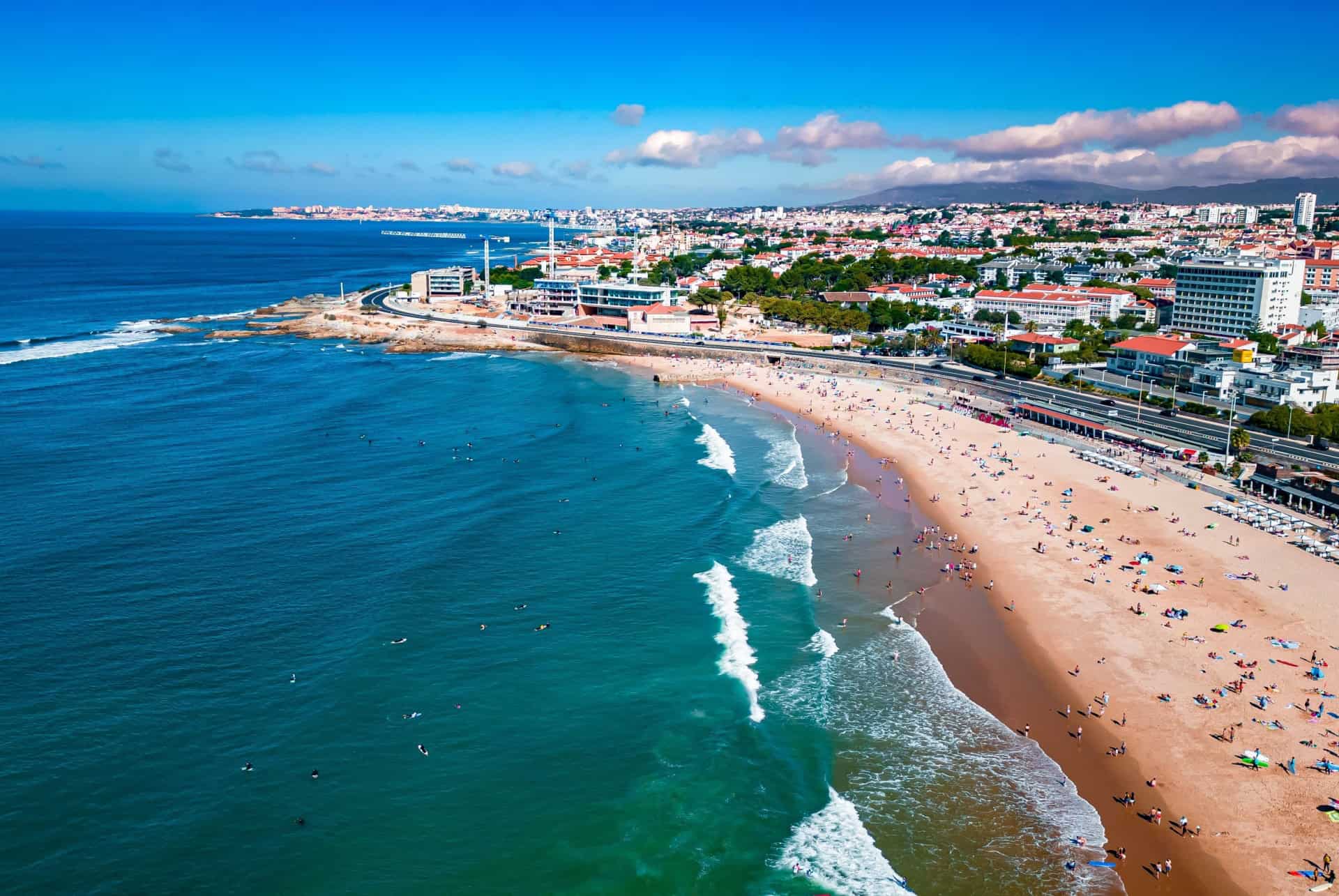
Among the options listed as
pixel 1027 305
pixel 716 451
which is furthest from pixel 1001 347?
pixel 716 451

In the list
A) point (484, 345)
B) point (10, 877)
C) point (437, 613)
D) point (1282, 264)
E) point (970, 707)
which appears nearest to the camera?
point (10, 877)

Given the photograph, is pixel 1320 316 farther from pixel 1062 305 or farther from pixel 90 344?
pixel 90 344

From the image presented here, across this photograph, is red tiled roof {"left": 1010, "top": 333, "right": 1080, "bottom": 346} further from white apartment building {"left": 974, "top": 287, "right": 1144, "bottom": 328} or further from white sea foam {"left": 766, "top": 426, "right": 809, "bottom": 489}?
white sea foam {"left": 766, "top": 426, "right": 809, "bottom": 489}

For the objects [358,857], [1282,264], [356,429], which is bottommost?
[358,857]

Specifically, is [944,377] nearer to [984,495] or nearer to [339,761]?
[984,495]

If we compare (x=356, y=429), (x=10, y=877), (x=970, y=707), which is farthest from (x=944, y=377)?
(x=10, y=877)

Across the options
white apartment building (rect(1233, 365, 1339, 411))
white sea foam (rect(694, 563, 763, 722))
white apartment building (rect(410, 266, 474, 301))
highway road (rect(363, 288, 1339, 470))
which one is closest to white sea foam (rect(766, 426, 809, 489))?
white sea foam (rect(694, 563, 763, 722))

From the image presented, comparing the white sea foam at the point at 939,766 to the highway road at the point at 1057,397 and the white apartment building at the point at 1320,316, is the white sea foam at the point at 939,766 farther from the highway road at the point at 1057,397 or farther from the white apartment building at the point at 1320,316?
the white apartment building at the point at 1320,316
